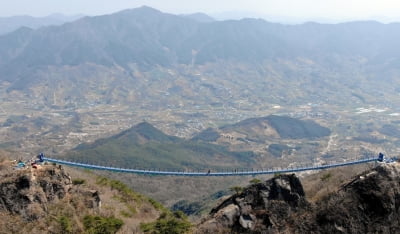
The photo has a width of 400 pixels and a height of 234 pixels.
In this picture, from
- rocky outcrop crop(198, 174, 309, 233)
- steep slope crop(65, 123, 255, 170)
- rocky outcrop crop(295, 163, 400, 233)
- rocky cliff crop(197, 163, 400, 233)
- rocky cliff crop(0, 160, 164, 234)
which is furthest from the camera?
steep slope crop(65, 123, 255, 170)

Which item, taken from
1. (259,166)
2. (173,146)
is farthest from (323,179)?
(173,146)

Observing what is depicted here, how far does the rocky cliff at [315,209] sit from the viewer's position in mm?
30109

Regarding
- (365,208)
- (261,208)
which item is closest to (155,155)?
(261,208)

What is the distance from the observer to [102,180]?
181 feet

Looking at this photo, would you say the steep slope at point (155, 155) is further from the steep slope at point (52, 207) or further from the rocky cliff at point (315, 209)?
the rocky cliff at point (315, 209)

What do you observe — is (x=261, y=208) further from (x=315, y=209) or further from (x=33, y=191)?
(x=33, y=191)

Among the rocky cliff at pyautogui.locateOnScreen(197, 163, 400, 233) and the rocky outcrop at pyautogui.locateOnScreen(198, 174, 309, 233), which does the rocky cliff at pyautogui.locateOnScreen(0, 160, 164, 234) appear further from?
the rocky cliff at pyautogui.locateOnScreen(197, 163, 400, 233)

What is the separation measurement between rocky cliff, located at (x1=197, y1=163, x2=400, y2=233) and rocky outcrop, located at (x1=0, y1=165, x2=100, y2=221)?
1318 centimetres

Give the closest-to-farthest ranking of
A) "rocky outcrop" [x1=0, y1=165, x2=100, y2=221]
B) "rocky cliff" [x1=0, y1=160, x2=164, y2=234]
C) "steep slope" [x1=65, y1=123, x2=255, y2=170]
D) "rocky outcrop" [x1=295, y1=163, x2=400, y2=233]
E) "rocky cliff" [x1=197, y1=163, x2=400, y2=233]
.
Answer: "rocky outcrop" [x1=295, y1=163, x2=400, y2=233], "rocky cliff" [x1=197, y1=163, x2=400, y2=233], "rocky cliff" [x1=0, y1=160, x2=164, y2=234], "rocky outcrop" [x1=0, y1=165, x2=100, y2=221], "steep slope" [x1=65, y1=123, x2=255, y2=170]

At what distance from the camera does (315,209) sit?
31.6 meters

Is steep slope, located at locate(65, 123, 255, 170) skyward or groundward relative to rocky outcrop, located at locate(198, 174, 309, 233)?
groundward

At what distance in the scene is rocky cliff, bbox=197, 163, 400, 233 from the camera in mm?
30109

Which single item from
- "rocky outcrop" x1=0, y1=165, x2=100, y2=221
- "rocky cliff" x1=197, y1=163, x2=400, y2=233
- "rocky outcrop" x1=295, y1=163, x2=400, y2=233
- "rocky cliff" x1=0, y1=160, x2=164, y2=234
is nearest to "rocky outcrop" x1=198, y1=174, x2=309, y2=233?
"rocky cliff" x1=197, y1=163, x2=400, y2=233

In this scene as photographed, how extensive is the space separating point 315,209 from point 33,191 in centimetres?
2219
